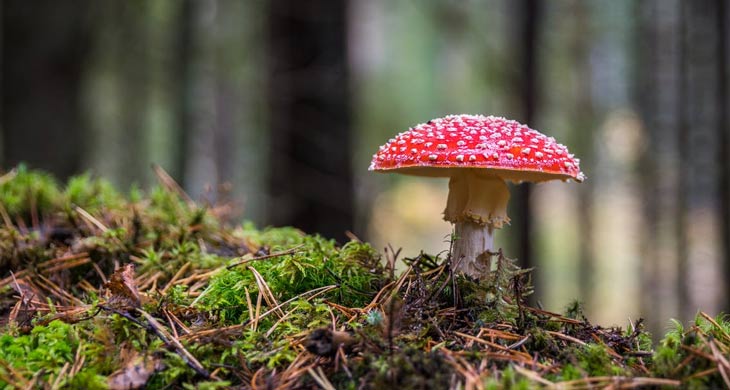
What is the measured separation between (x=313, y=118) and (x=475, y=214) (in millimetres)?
3207

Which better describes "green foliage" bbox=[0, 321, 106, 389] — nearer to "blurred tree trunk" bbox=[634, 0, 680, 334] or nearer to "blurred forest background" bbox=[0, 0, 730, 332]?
"blurred forest background" bbox=[0, 0, 730, 332]

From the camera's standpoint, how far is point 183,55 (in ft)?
28.7

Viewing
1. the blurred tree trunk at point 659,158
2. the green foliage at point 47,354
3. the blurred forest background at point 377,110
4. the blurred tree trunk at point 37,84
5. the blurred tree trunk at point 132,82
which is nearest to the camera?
the green foliage at point 47,354

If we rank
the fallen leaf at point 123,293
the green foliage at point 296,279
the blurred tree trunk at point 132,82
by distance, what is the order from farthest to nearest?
the blurred tree trunk at point 132,82
the green foliage at point 296,279
the fallen leaf at point 123,293

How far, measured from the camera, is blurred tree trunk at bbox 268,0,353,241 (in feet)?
17.1

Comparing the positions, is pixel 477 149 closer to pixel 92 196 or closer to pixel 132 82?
pixel 92 196

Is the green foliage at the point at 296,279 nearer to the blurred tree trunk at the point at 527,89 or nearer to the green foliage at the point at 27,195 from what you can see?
the green foliage at the point at 27,195

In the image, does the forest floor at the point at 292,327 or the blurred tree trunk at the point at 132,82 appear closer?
the forest floor at the point at 292,327

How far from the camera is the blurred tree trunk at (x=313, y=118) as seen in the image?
5.22 m

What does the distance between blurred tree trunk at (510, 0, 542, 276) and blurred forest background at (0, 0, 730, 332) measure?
0.02m

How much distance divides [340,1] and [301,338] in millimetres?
4163

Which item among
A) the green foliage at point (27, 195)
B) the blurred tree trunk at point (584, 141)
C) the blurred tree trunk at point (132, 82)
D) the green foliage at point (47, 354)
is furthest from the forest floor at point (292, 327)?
the blurred tree trunk at point (584, 141)

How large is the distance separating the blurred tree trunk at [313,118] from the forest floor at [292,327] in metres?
2.65

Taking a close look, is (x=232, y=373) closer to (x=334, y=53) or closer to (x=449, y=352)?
(x=449, y=352)
